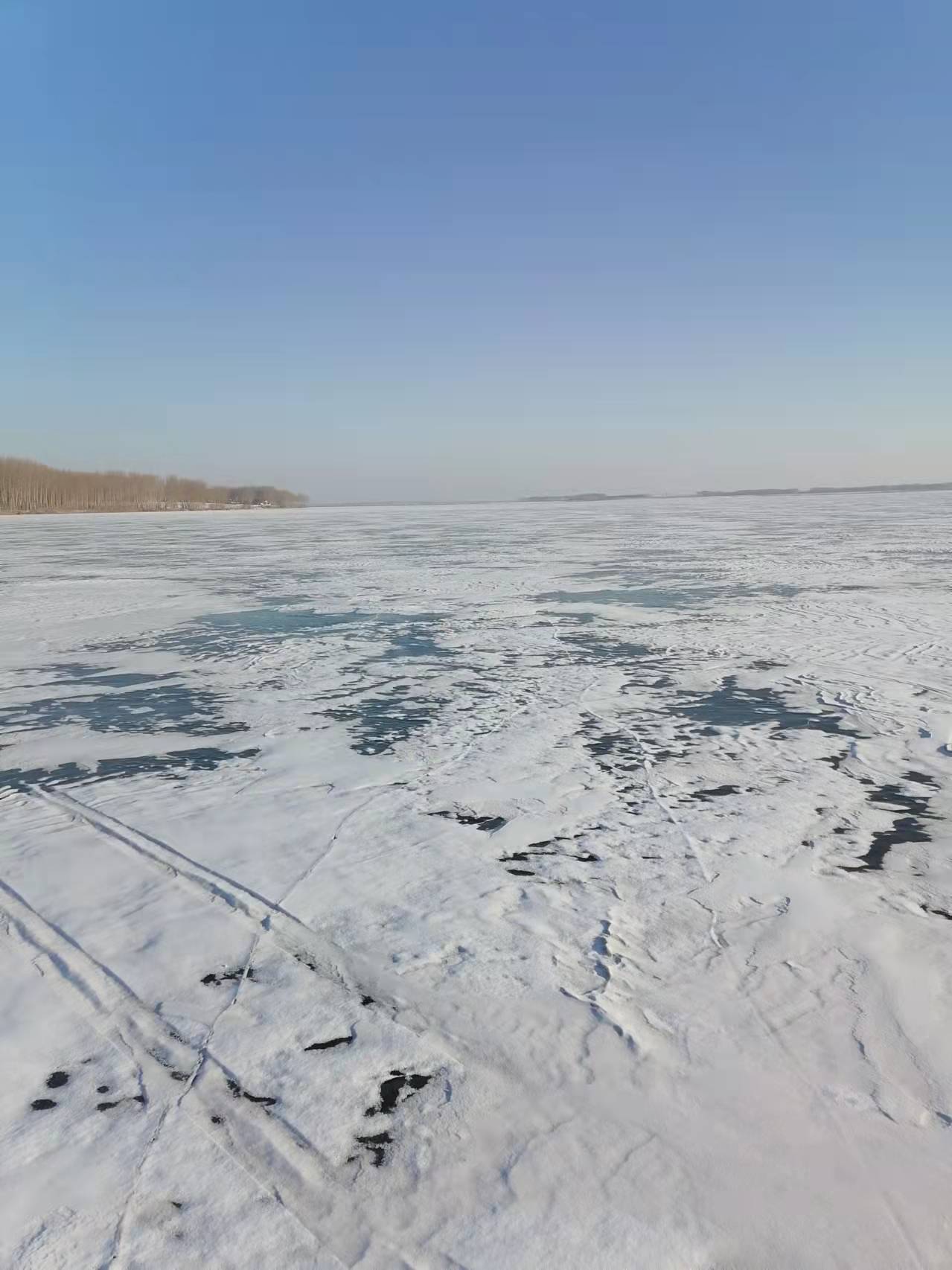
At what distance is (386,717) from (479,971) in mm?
3074

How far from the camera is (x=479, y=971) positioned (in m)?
2.60

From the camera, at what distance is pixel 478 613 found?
9859mm

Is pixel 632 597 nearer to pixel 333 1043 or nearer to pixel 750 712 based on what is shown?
pixel 750 712

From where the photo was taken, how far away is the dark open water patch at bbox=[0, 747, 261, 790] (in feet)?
14.3

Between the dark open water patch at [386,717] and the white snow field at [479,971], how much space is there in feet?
0.12

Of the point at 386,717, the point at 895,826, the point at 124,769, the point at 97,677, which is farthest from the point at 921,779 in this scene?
the point at 97,677

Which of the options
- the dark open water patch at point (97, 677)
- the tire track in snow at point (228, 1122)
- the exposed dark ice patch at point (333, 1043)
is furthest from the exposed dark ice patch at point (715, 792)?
the dark open water patch at point (97, 677)

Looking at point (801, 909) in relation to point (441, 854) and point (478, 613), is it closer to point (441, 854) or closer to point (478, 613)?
point (441, 854)

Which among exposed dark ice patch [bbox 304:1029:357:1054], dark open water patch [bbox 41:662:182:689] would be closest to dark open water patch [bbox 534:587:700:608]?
dark open water patch [bbox 41:662:182:689]

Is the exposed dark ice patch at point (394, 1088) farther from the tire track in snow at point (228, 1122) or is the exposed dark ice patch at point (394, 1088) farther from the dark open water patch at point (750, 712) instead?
the dark open water patch at point (750, 712)

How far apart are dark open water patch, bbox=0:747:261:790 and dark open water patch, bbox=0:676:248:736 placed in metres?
0.43

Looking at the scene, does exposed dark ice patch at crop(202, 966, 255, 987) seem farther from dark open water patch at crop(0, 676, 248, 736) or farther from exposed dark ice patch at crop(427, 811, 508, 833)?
dark open water patch at crop(0, 676, 248, 736)

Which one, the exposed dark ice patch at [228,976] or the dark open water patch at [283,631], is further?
the dark open water patch at [283,631]

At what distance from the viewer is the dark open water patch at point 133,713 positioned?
17.7ft
